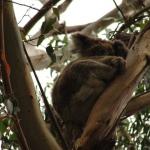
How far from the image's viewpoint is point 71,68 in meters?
3.04

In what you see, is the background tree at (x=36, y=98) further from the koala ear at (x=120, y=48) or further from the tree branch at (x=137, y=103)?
the koala ear at (x=120, y=48)

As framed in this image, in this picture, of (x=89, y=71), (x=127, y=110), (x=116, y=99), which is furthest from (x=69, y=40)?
(x=116, y=99)

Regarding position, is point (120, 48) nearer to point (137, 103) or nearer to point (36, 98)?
point (137, 103)

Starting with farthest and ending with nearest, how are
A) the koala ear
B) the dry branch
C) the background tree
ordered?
the koala ear
the dry branch
the background tree

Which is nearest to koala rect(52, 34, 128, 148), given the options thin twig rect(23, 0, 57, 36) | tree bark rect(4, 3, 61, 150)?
thin twig rect(23, 0, 57, 36)

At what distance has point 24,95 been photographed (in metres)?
1.64

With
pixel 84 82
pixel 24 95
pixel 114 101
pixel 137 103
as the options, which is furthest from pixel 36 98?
pixel 84 82

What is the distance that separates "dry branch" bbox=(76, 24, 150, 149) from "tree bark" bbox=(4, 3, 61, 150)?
0.90 ft

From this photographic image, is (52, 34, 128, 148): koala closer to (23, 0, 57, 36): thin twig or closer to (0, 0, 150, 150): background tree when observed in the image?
(0, 0, 150, 150): background tree

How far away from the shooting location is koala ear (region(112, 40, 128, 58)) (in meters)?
3.06

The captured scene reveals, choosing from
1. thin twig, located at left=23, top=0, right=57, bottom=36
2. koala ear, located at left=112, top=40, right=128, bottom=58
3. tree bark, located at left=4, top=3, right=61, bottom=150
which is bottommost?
koala ear, located at left=112, top=40, right=128, bottom=58

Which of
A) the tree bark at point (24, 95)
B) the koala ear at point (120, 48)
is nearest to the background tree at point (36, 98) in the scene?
the tree bark at point (24, 95)

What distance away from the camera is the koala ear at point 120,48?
3057mm

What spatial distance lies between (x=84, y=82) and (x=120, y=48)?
1.27 feet
